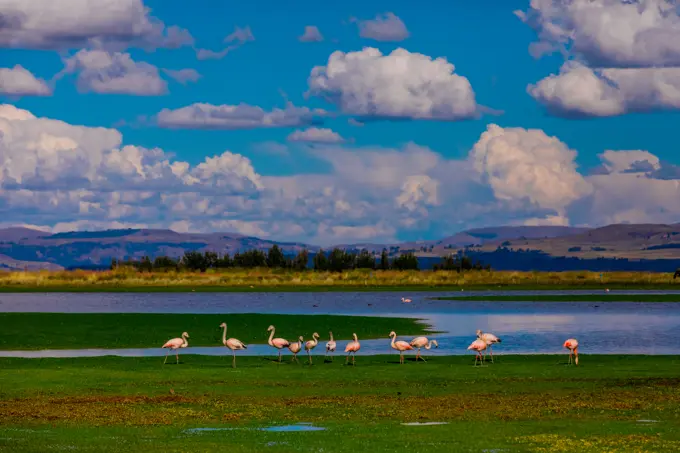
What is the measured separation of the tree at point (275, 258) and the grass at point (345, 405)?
355ft

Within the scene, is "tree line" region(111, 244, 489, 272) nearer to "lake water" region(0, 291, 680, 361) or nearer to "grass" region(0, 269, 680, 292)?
"grass" region(0, 269, 680, 292)

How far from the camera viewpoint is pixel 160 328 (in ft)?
187

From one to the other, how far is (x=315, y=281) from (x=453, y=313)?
54.7 meters

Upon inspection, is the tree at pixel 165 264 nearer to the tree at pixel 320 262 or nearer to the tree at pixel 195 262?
the tree at pixel 195 262

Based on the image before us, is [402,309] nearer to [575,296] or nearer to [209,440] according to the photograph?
[575,296]

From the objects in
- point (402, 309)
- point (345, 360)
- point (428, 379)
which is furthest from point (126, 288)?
point (428, 379)

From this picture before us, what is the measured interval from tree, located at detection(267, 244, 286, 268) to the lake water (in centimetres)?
3543

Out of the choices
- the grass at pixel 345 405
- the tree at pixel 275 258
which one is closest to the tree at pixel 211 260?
the tree at pixel 275 258

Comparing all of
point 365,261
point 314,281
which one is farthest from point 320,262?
point 314,281

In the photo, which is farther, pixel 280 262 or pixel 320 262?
pixel 320 262

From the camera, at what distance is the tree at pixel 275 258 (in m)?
148

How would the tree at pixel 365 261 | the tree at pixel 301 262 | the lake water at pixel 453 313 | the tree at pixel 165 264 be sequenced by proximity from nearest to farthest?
the lake water at pixel 453 313, the tree at pixel 165 264, the tree at pixel 301 262, the tree at pixel 365 261

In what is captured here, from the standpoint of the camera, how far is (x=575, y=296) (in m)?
101

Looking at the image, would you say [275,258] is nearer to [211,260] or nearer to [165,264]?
[211,260]
